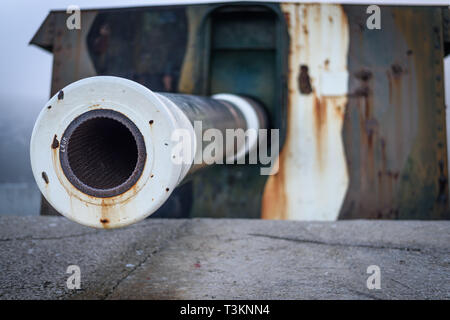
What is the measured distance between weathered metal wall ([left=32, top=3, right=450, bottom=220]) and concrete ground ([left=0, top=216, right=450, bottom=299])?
5.0 inches

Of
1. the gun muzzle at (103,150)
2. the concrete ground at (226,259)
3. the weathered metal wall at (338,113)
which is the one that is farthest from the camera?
the weathered metal wall at (338,113)

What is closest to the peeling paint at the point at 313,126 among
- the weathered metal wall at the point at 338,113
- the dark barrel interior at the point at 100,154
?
the weathered metal wall at the point at 338,113

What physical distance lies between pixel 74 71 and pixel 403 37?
203 centimetres

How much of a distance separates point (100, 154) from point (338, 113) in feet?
5.71

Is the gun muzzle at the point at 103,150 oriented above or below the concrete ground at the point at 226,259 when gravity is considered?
above

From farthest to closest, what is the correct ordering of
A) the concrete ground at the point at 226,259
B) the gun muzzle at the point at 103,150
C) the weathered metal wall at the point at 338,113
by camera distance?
the weathered metal wall at the point at 338,113, the concrete ground at the point at 226,259, the gun muzzle at the point at 103,150

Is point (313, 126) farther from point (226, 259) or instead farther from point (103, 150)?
point (103, 150)

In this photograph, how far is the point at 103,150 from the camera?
3.51 ft

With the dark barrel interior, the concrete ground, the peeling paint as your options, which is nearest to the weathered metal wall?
the peeling paint

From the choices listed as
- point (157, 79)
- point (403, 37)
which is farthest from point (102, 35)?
point (403, 37)

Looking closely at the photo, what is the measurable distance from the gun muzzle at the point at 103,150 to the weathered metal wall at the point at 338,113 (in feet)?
4.91

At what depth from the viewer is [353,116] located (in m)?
2.47

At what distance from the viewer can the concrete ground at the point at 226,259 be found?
4.67 feet

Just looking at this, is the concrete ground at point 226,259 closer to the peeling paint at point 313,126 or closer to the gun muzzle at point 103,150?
the peeling paint at point 313,126
